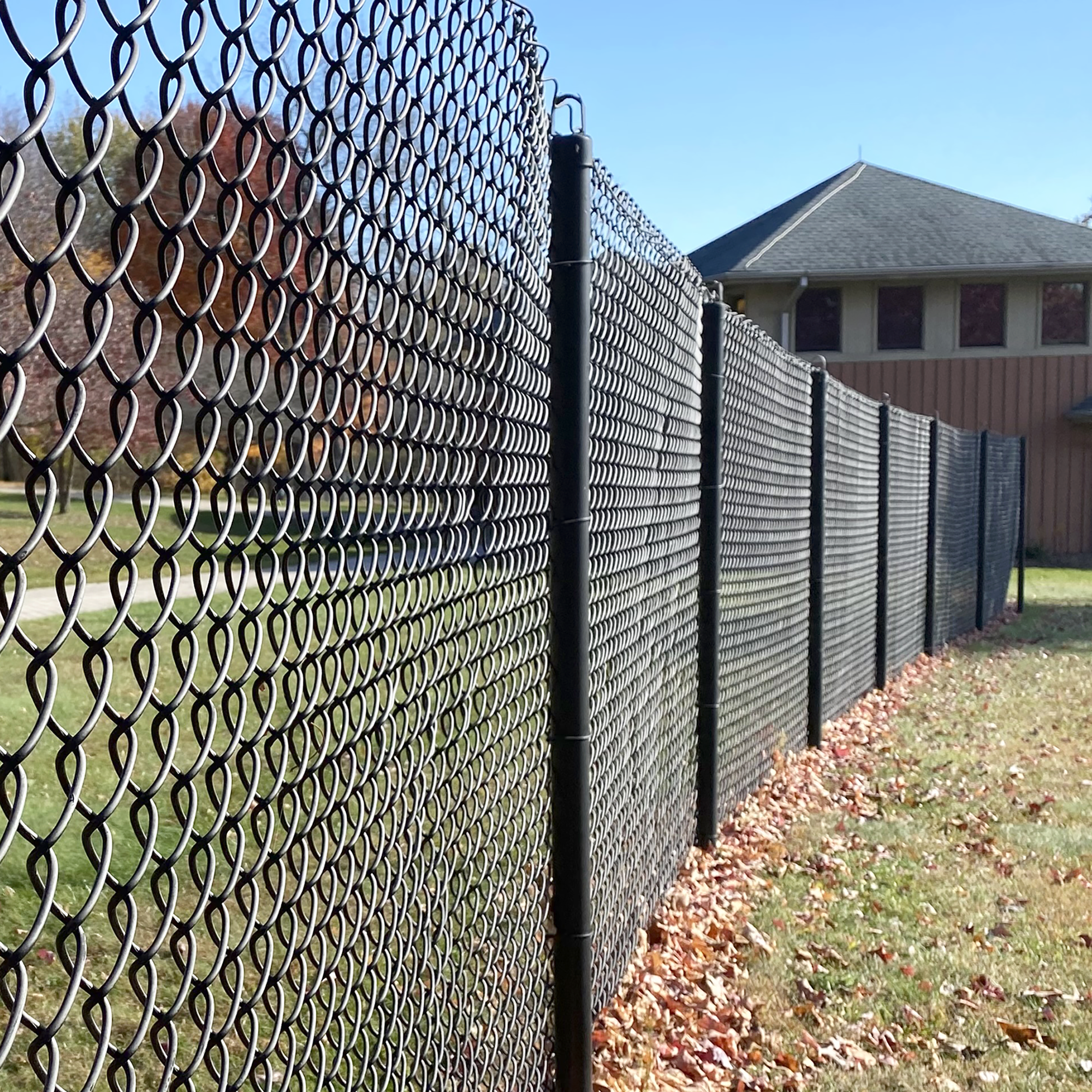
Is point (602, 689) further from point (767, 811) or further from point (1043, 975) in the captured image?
point (767, 811)

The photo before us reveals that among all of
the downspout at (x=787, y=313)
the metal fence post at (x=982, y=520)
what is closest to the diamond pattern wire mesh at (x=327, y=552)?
the metal fence post at (x=982, y=520)

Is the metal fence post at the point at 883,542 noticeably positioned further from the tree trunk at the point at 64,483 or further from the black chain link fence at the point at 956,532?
the tree trunk at the point at 64,483

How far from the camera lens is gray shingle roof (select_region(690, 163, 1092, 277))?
27.3 metres

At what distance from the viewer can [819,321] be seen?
28.3 metres

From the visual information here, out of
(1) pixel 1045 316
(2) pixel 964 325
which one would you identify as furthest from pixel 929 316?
(1) pixel 1045 316

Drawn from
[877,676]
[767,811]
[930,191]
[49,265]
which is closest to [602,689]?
[49,265]

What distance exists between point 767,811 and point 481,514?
4499 millimetres

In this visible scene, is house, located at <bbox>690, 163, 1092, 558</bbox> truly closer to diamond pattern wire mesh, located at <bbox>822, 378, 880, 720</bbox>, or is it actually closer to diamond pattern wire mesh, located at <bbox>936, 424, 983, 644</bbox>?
diamond pattern wire mesh, located at <bbox>936, 424, 983, 644</bbox>

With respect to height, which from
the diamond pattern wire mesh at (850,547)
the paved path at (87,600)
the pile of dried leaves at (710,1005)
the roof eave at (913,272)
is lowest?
the pile of dried leaves at (710,1005)

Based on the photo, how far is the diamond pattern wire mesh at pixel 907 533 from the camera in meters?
11.0

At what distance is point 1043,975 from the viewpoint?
4641 millimetres

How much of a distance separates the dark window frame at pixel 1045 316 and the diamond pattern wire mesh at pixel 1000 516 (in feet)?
29.6

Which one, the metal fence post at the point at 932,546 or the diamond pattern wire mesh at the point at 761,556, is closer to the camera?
the diamond pattern wire mesh at the point at 761,556

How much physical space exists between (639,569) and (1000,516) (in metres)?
14.9
